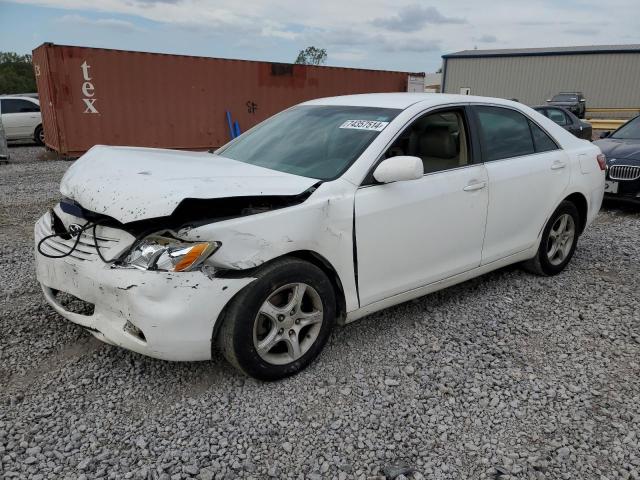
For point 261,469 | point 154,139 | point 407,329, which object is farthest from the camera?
point 154,139

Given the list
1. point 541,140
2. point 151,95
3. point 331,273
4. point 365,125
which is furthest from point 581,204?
point 151,95

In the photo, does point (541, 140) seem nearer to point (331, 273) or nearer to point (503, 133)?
point (503, 133)

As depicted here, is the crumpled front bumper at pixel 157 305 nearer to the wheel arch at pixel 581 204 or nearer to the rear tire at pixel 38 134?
the wheel arch at pixel 581 204

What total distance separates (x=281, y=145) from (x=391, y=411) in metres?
1.91

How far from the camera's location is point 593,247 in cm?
561

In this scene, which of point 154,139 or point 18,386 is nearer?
point 18,386

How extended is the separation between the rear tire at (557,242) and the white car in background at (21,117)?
15.4 m

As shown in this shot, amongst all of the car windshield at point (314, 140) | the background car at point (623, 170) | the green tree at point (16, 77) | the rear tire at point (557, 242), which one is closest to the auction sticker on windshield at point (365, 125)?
the car windshield at point (314, 140)

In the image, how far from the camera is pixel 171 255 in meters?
2.54

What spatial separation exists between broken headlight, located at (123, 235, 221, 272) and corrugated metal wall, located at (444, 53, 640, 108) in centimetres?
3918

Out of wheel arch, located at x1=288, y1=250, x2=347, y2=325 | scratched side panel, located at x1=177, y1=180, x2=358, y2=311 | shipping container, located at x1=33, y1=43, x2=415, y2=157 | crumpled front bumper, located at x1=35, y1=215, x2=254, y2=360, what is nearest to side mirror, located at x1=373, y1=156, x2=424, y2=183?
scratched side panel, located at x1=177, y1=180, x2=358, y2=311

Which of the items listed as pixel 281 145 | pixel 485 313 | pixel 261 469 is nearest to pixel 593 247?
pixel 485 313

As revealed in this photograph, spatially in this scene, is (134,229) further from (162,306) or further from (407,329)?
(407,329)

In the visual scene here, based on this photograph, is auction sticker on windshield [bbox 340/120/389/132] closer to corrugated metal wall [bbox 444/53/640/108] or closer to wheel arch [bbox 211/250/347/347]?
wheel arch [bbox 211/250/347/347]
